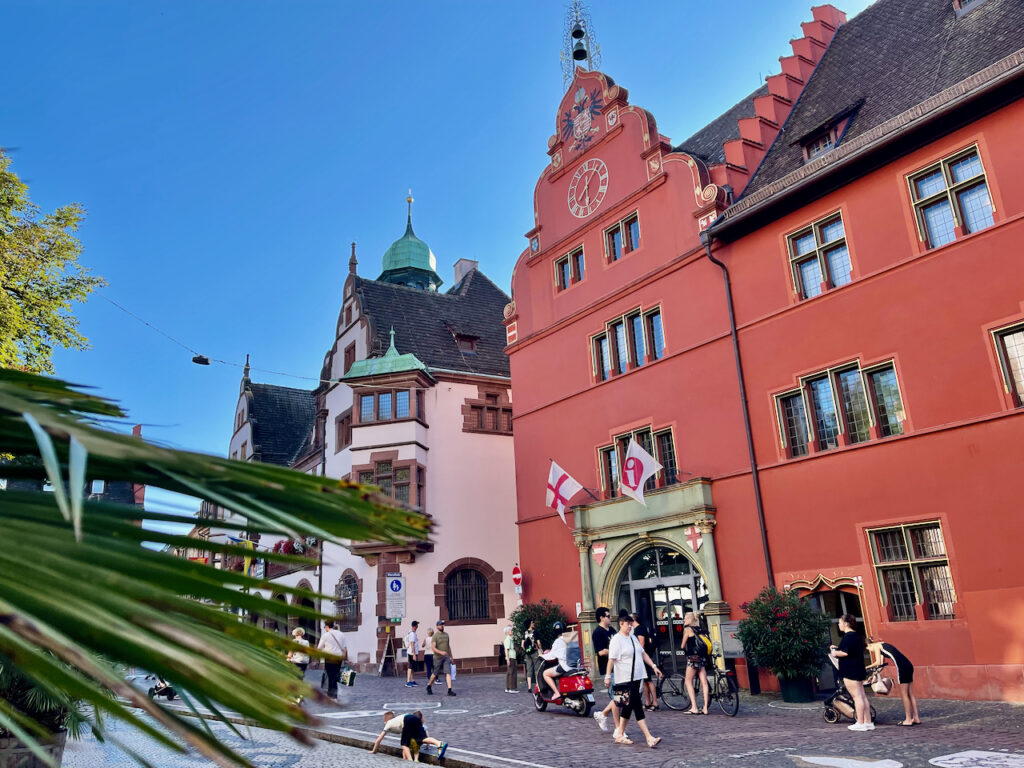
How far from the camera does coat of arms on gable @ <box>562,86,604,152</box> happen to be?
22.6 m

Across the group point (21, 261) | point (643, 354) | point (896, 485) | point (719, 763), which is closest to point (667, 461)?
point (643, 354)

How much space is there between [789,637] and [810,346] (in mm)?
5701

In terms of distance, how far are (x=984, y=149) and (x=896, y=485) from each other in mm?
5971

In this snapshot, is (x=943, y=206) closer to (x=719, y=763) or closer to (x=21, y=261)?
(x=719, y=763)

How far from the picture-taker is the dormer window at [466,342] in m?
32.4

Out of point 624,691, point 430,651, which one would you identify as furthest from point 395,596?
point 624,691

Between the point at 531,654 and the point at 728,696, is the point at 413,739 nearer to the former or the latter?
the point at 728,696

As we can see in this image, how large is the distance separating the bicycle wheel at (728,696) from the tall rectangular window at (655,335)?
8514mm

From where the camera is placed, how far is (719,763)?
28.7ft

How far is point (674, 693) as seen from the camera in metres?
14.9

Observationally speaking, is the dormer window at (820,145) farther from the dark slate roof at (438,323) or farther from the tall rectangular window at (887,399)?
the dark slate roof at (438,323)

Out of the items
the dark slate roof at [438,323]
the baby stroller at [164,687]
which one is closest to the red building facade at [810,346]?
the dark slate roof at [438,323]

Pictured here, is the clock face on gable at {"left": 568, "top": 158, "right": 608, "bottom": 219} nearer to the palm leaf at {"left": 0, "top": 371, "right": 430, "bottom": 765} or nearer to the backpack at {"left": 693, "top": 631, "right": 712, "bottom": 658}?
the backpack at {"left": 693, "top": 631, "right": 712, "bottom": 658}

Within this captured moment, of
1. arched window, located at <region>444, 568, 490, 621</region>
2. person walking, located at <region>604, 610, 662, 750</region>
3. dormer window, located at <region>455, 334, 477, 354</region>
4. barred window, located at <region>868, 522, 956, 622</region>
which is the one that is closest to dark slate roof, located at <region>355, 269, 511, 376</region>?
dormer window, located at <region>455, 334, 477, 354</region>
